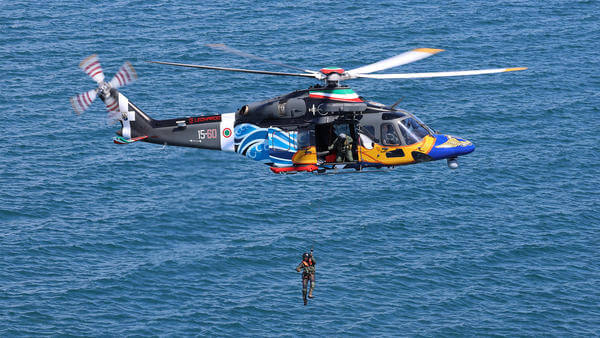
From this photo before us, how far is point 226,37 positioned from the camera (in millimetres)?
147625

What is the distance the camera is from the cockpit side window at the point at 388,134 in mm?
59656

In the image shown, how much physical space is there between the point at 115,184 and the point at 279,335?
99.3 ft

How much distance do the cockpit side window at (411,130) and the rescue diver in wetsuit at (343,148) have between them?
3514mm

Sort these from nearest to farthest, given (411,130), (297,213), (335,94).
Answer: (335,94) → (411,130) → (297,213)

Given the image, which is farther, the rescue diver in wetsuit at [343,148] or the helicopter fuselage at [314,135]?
the rescue diver in wetsuit at [343,148]

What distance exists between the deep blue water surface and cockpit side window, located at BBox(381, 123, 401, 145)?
538 inches

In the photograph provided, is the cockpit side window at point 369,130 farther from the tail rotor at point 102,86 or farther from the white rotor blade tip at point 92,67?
the white rotor blade tip at point 92,67

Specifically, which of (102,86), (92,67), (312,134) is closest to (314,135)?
(312,134)

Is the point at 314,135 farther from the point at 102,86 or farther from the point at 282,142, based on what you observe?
the point at 102,86

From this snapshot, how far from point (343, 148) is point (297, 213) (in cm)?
4784

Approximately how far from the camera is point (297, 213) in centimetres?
10681

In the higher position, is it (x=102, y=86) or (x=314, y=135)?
(x=102, y=86)

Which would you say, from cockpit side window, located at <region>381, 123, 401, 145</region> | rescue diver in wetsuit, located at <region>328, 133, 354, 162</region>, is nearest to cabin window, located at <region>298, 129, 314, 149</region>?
rescue diver in wetsuit, located at <region>328, 133, 354, 162</region>

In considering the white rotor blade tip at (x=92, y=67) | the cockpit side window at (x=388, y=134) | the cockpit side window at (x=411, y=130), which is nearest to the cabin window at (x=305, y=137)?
the cockpit side window at (x=388, y=134)
